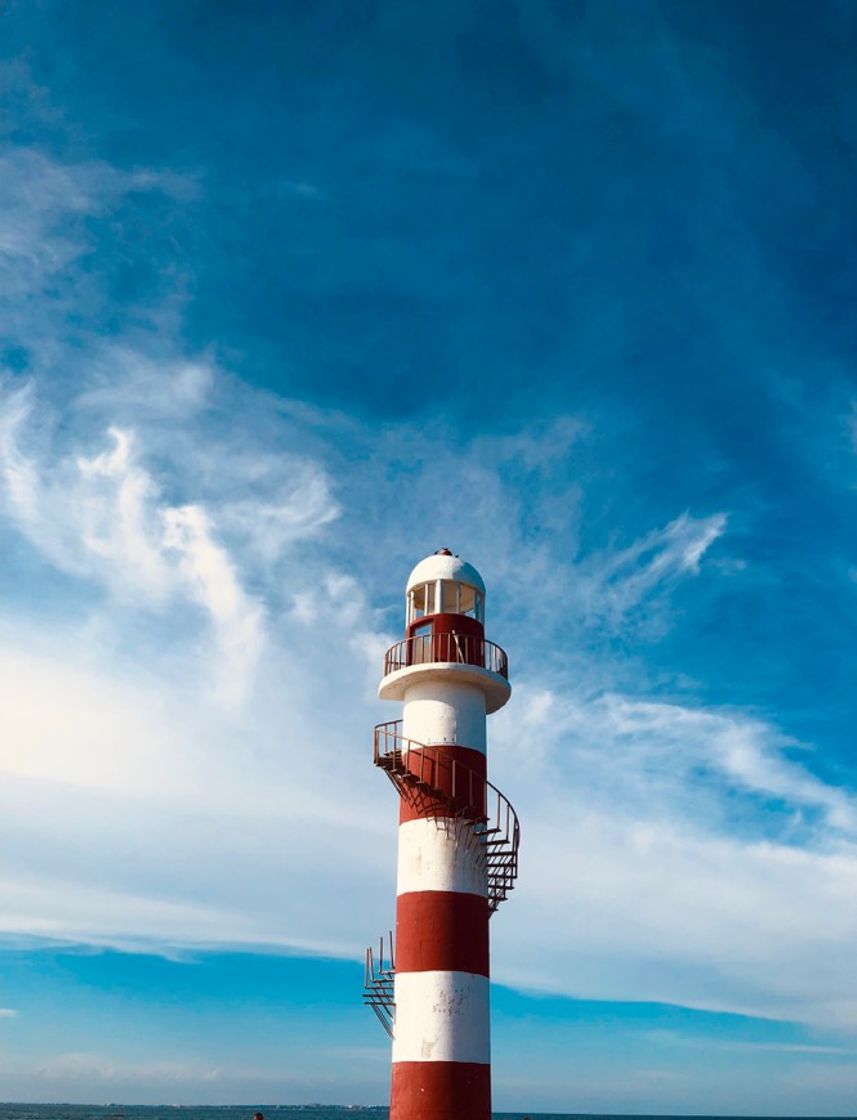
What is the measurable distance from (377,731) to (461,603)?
163 inches

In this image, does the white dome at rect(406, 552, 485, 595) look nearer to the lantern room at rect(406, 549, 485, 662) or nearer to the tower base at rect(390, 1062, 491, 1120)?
the lantern room at rect(406, 549, 485, 662)

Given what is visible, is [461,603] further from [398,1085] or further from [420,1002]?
[398,1085]

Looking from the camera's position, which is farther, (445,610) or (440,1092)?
(445,610)

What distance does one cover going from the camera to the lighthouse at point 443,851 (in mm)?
22000

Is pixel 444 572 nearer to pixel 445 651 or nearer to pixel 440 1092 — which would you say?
pixel 445 651

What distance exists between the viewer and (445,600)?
86.5 ft

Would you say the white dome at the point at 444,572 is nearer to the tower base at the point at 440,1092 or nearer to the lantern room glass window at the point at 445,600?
the lantern room glass window at the point at 445,600

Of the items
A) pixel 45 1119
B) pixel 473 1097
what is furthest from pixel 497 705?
pixel 45 1119

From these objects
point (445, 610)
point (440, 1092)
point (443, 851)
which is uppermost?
point (445, 610)

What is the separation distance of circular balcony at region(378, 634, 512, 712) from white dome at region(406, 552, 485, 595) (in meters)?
1.55

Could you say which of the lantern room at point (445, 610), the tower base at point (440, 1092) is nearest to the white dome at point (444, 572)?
the lantern room at point (445, 610)

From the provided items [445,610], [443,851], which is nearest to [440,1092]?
[443,851]

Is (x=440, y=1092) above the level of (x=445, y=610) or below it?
below

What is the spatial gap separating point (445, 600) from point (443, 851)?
6339 millimetres
